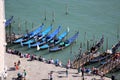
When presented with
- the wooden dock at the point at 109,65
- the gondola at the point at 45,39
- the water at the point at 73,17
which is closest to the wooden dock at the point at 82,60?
the wooden dock at the point at 109,65

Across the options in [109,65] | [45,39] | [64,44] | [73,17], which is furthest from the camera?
[73,17]

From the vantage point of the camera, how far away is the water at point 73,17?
57434mm

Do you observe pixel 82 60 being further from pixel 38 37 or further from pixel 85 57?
pixel 38 37

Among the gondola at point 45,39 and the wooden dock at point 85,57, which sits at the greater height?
the gondola at point 45,39

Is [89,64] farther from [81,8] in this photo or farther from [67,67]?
[81,8]

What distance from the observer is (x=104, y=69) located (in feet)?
152

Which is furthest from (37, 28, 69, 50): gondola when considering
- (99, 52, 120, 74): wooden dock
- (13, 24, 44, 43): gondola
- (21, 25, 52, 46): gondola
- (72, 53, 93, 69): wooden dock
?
(99, 52, 120, 74): wooden dock

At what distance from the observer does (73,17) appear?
66.6 meters

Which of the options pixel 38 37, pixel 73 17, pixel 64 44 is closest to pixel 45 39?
pixel 38 37

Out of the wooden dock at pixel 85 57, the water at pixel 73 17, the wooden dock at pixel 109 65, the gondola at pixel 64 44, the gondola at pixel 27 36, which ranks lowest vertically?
the wooden dock at pixel 109 65

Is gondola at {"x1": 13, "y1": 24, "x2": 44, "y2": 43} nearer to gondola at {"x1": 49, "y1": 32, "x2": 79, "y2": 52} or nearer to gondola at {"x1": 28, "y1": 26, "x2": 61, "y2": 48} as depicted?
gondola at {"x1": 28, "y1": 26, "x2": 61, "y2": 48}

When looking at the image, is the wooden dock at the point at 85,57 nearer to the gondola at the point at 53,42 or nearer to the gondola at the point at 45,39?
the gondola at the point at 53,42

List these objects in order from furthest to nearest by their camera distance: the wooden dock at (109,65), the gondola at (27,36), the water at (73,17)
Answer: the water at (73,17) < the gondola at (27,36) < the wooden dock at (109,65)

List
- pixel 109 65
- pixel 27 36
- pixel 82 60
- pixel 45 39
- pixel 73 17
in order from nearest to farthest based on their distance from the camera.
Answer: pixel 109 65
pixel 82 60
pixel 45 39
pixel 27 36
pixel 73 17
